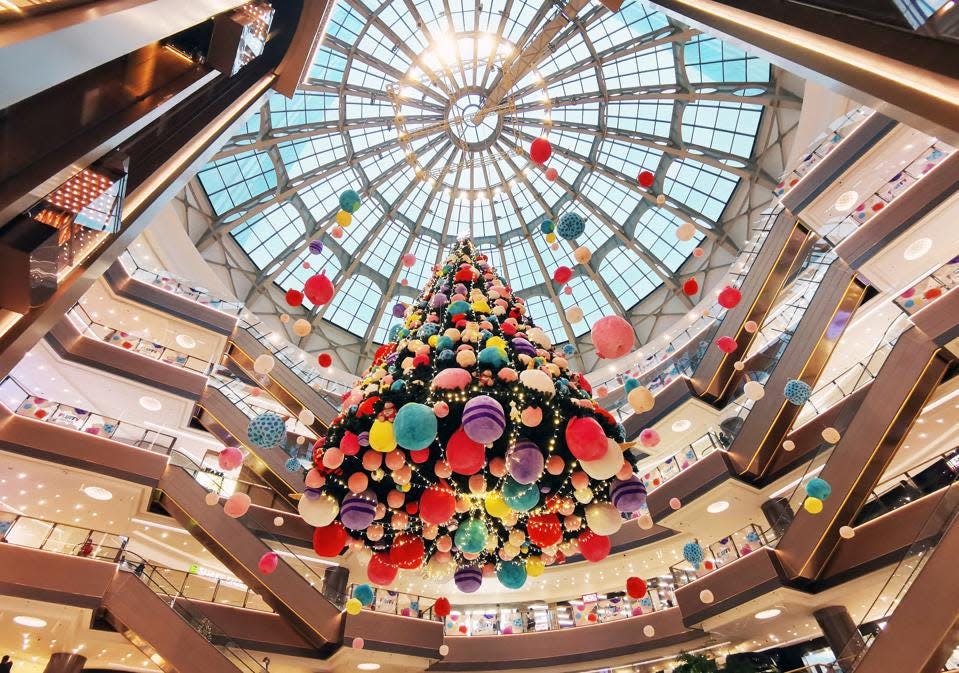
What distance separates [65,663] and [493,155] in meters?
19.6

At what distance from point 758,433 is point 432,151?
15.3m

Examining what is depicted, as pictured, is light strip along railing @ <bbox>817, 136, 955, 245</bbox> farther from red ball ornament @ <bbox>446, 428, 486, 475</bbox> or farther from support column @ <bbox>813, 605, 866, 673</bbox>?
red ball ornament @ <bbox>446, 428, 486, 475</bbox>

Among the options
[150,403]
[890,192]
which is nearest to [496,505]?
[890,192]

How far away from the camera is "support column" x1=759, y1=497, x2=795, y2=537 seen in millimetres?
13055

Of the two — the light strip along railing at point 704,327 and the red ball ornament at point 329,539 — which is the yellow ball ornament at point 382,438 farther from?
the light strip along railing at point 704,327

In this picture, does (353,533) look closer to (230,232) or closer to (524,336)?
(524,336)

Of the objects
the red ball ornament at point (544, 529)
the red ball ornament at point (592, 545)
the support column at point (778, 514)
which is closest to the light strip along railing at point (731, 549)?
the support column at point (778, 514)

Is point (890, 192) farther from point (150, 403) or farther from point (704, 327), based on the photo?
point (150, 403)

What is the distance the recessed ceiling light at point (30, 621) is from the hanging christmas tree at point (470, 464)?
9.75 metres

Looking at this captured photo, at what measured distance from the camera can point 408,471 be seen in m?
6.72

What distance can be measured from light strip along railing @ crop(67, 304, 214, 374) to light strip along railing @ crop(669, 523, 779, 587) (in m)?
Answer: 17.4

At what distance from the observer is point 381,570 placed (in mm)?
7328

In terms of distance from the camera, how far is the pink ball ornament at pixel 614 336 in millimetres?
7006

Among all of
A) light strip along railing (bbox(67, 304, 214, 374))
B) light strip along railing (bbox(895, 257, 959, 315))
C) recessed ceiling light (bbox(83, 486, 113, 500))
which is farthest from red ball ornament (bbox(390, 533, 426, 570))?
light strip along railing (bbox(67, 304, 214, 374))
